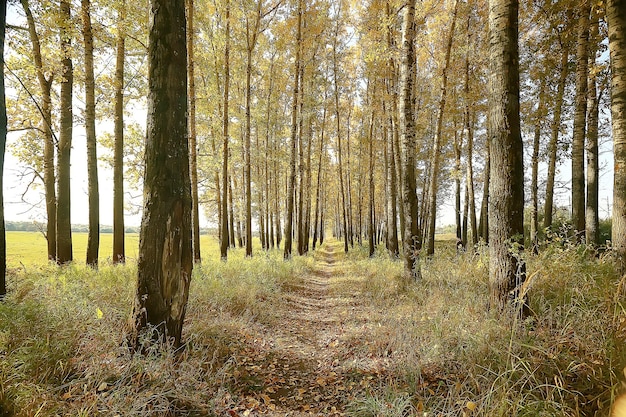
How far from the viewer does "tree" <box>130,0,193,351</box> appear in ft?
Answer: 10.5

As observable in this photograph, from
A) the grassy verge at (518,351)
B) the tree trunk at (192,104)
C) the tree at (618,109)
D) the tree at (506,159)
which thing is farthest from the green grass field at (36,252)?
the tree at (618,109)

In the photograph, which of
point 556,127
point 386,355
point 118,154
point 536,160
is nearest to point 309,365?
point 386,355

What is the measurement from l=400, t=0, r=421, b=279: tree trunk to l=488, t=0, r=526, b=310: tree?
3.34 metres

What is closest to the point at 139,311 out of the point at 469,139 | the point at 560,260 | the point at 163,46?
the point at 163,46

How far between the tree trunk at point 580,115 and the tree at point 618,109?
10.1 ft

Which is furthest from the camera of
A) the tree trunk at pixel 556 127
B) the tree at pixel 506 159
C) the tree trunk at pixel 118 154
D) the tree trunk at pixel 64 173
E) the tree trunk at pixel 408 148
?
the tree trunk at pixel 556 127

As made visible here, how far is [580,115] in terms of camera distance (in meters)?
7.33

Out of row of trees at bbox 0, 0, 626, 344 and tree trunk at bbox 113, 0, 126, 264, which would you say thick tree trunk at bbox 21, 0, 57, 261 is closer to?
row of trees at bbox 0, 0, 626, 344

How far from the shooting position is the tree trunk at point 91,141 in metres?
7.16

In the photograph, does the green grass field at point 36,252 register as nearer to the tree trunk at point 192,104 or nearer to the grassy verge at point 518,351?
the tree trunk at point 192,104

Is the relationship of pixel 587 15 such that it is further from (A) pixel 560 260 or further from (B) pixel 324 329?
(B) pixel 324 329

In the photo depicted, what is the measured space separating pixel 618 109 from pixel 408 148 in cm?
358

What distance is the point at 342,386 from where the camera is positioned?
3.30 meters

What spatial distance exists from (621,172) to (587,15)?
5.38 meters
